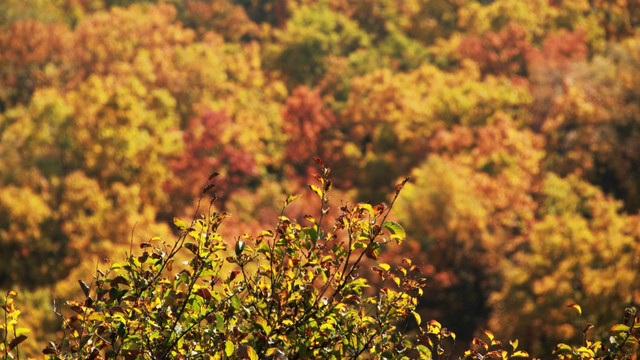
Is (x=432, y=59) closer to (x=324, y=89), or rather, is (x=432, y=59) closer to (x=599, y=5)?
(x=324, y=89)

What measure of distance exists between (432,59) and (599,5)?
13752 millimetres

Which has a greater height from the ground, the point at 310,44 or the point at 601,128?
the point at 310,44

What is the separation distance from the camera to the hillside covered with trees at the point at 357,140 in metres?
22.1

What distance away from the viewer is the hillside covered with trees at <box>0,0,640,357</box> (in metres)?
22.1

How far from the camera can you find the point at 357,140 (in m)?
38.4

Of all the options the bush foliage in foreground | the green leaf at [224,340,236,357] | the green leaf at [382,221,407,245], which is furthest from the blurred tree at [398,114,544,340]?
the green leaf at [224,340,236,357]

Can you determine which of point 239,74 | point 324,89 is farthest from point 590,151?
point 239,74

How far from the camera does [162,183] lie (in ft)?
98.1

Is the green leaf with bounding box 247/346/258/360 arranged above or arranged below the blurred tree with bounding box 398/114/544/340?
below

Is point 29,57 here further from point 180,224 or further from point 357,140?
point 180,224

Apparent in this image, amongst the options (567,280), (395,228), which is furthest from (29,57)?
(395,228)

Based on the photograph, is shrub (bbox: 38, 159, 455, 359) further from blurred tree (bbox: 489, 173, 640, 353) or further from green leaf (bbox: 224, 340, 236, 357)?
blurred tree (bbox: 489, 173, 640, 353)

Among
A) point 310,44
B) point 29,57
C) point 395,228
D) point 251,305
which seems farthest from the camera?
point 310,44

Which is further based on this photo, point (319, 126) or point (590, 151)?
point (319, 126)
